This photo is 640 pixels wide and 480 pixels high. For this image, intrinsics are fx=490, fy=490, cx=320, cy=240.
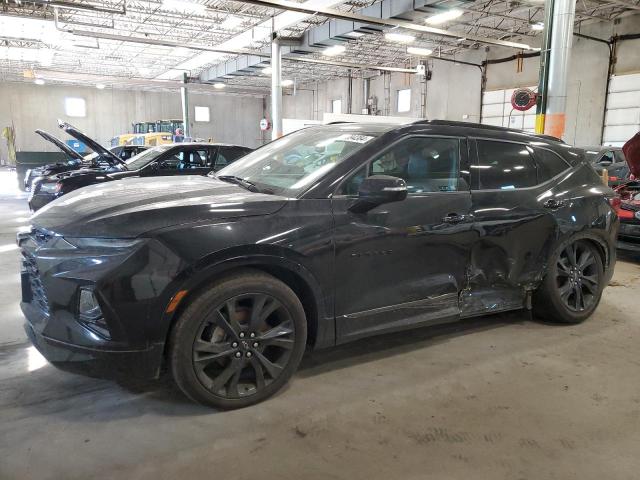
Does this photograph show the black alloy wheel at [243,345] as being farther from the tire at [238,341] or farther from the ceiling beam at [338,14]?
the ceiling beam at [338,14]

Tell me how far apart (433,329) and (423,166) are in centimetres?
140

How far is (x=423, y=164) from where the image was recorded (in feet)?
10.5

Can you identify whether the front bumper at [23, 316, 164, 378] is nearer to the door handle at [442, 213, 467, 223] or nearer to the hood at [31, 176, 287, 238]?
the hood at [31, 176, 287, 238]

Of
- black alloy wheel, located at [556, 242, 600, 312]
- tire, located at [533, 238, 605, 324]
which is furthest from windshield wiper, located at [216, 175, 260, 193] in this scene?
black alloy wheel, located at [556, 242, 600, 312]

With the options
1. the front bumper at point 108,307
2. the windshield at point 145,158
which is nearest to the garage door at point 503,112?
the windshield at point 145,158

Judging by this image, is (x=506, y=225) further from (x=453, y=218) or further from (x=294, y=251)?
(x=294, y=251)

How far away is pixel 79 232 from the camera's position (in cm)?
235

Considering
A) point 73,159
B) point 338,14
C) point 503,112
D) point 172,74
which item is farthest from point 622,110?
point 172,74

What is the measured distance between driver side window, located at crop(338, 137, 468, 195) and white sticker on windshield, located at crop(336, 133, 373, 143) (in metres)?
0.15

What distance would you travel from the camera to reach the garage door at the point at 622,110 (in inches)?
568

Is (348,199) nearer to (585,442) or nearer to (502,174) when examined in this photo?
(502,174)

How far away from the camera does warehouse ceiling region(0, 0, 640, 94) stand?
43.9ft

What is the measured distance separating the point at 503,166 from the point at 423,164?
75 cm

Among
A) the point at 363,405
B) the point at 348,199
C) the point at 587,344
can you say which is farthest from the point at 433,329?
the point at 348,199
